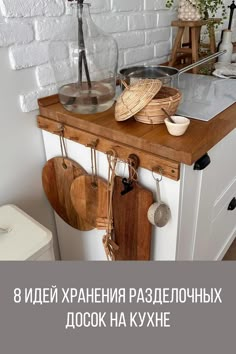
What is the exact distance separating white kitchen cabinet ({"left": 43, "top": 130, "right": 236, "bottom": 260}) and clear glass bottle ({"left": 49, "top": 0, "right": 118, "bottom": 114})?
0.40ft

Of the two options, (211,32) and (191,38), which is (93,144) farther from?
(211,32)

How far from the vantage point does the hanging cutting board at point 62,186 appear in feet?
2.86

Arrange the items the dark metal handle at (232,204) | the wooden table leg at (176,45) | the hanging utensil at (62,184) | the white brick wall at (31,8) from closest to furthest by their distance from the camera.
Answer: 1. the white brick wall at (31,8)
2. the hanging utensil at (62,184)
3. the dark metal handle at (232,204)
4. the wooden table leg at (176,45)

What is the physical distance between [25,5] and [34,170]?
447 mm

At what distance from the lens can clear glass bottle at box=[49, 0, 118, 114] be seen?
819 millimetres

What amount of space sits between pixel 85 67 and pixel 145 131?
0.87 feet

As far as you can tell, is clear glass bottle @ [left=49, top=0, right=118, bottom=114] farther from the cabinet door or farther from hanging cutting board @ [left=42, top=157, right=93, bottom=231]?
the cabinet door

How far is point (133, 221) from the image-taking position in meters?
0.77

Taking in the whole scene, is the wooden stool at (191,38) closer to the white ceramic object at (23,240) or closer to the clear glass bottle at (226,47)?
the clear glass bottle at (226,47)

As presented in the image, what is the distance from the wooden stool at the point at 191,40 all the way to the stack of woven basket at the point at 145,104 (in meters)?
0.58

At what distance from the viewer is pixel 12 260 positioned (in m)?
0.64

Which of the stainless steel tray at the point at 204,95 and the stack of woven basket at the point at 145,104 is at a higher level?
the stack of woven basket at the point at 145,104

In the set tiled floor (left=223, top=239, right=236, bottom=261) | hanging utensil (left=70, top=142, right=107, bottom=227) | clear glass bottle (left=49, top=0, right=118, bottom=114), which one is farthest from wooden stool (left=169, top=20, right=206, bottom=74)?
tiled floor (left=223, top=239, right=236, bottom=261)

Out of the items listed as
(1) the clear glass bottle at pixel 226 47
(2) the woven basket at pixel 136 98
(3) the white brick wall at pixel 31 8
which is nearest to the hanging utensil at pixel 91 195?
(2) the woven basket at pixel 136 98
